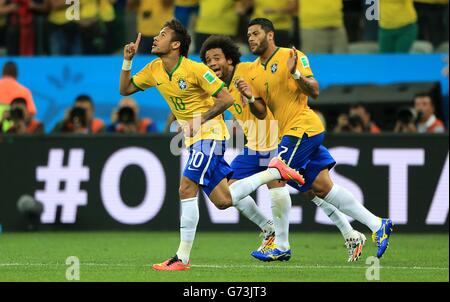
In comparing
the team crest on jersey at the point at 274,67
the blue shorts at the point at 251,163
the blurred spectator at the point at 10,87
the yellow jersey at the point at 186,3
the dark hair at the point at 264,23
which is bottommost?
the blue shorts at the point at 251,163

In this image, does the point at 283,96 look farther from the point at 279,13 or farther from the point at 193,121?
the point at 279,13

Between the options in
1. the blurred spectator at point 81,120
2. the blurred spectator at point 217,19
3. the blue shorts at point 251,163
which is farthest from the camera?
the blurred spectator at point 217,19

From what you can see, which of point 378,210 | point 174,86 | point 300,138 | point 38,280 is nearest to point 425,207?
point 378,210

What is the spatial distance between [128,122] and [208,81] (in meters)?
6.37

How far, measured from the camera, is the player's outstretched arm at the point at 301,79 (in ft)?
34.6

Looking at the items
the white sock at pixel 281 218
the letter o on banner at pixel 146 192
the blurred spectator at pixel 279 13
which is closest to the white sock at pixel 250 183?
the white sock at pixel 281 218

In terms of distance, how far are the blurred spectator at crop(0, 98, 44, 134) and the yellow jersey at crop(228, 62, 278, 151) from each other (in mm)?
5298

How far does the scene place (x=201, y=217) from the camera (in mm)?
15352

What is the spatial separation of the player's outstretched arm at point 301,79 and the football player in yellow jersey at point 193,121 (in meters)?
0.69

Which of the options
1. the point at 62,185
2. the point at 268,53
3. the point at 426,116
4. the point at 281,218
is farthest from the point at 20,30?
the point at 281,218

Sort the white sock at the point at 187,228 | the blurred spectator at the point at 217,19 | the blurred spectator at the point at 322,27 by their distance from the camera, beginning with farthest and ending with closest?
the blurred spectator at the point at 217,19 < the blurred spectator at the point at 322,27 < the white sock at the point at 187,228

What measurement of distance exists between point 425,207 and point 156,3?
17.8ft

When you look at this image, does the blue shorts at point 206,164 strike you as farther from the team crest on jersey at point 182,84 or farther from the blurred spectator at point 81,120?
the blurred spectator at point 81,120

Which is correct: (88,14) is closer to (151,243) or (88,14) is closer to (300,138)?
(151,243)
